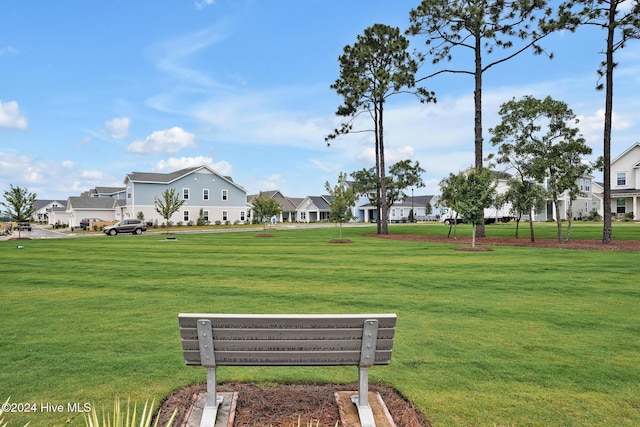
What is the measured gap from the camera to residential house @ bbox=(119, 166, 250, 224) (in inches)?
2381

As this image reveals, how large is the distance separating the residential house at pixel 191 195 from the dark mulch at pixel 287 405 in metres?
57.9

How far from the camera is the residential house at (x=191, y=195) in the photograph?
198 ft

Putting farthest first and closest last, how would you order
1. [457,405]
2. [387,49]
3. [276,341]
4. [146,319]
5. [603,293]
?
[387,49], [603,293], [146,319], [457,405], [276,341]

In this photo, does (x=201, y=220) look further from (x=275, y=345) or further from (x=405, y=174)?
(x=275, y=345)

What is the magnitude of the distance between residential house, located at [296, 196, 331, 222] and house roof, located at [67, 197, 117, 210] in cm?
3736

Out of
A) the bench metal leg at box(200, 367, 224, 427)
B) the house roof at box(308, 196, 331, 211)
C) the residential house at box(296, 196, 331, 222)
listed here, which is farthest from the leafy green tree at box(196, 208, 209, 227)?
the bench metal leg at box(200, 367, 224, 427)

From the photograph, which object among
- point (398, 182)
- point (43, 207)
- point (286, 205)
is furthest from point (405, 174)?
point (43, 207)

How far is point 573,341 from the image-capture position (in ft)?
21.6

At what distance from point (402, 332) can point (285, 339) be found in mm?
3764

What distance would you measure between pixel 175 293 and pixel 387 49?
107 feet

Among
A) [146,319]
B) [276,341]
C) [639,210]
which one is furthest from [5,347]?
[639,210]

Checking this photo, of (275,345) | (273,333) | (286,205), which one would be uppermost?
(286,205)

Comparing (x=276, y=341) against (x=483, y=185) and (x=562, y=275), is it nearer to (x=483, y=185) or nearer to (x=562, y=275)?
(x=562, y=275)

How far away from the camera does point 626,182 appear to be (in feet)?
176
